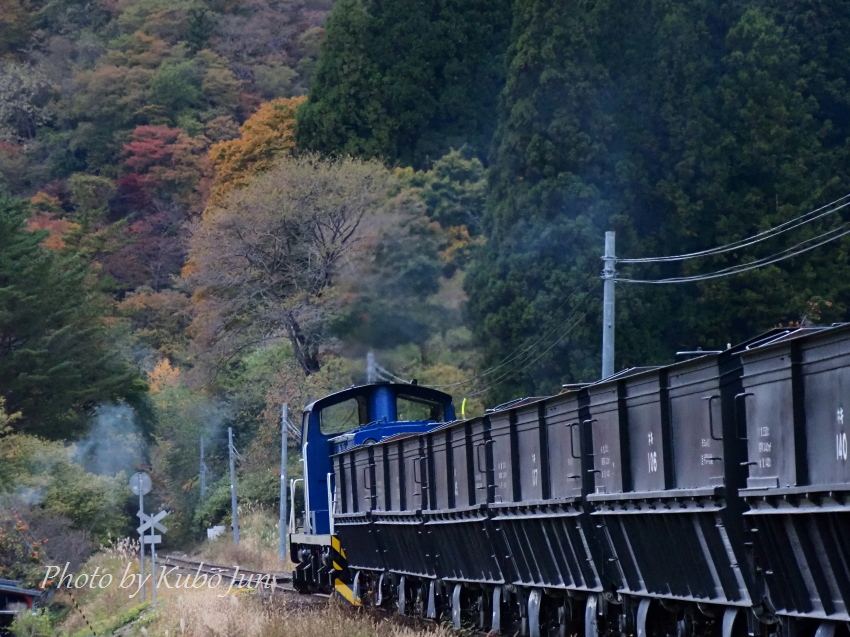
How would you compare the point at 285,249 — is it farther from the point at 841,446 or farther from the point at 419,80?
the point at 841,446

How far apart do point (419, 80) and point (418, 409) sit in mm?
28605

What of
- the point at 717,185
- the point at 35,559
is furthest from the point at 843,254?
the point at 35,559

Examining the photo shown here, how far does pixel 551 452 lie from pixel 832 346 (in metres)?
4.73

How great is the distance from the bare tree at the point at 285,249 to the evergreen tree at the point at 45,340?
15.9ft

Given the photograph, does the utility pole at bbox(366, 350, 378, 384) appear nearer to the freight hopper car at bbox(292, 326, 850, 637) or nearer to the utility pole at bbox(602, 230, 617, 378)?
→ the utility pole at bbox(602, 230, 617, 378)

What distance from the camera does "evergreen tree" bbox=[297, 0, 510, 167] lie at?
48344 mm

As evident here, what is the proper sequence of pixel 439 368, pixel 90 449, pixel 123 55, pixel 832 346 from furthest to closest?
pixel 123 55, pixel 90 449, pixel 439 368, pixel 832 346

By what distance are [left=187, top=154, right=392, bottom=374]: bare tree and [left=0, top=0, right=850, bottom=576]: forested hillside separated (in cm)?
11

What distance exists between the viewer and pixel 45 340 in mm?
43719

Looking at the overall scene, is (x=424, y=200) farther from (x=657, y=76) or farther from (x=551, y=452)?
(x=551, y=452)

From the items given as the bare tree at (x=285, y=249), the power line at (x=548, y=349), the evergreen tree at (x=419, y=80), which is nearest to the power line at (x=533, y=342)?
the power line at (x=548, y=349)

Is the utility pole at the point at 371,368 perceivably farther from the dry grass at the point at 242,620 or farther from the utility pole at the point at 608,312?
the dry grass at the point at 242,620

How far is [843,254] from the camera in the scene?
3384 centimetres

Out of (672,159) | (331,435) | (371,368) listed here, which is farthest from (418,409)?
(371,368)
